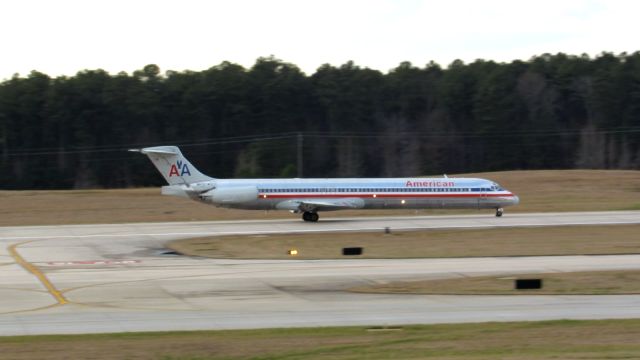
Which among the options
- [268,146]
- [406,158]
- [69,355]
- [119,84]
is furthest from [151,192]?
[69,355]

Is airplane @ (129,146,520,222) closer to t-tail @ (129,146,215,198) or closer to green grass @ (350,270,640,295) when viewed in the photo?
t-tail @ (129,146,215,198)

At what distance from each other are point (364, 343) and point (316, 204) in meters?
43.6

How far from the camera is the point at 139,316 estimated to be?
2512 centimetres

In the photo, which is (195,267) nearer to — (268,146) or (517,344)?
(517,344)

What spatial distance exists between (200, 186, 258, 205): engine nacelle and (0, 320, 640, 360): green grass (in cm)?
4111

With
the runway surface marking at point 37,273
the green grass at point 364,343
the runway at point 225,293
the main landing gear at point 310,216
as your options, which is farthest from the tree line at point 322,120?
the green grass at point 364,343

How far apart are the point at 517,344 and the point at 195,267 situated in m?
20.4

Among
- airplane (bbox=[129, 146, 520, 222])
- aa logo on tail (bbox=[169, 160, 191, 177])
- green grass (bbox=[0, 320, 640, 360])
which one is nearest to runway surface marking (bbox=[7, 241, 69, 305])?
green grass (bbox=[0, 320, 640, 360])

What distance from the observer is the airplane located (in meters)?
63.8

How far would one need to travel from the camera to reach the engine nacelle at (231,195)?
6353cm

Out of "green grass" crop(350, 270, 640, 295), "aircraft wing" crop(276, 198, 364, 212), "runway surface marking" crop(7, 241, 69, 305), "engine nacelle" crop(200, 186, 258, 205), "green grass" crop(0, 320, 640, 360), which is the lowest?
"runway surface marking" crop(7, 241, 69, 305)

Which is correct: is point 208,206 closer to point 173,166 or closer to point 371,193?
point 173,166

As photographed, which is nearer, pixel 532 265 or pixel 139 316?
pixel 139 316

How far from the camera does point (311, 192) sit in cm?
6475
